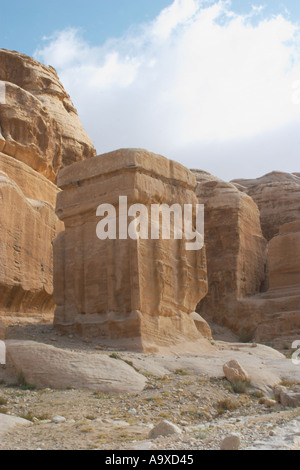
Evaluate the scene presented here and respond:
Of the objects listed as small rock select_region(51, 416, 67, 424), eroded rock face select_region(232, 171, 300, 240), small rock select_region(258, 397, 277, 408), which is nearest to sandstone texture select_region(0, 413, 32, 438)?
small rock select_region(51, 416, 67, 424)

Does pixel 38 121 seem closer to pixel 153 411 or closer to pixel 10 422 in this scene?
pixel 153 411

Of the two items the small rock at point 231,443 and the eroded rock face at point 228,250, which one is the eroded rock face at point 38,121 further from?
the small rock at point 231,443

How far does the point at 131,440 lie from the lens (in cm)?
606

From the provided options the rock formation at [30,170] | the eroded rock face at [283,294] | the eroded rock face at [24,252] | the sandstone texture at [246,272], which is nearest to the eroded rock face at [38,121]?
the rock formation at [30,170]

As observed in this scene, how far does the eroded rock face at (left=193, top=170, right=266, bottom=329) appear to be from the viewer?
23748 mm

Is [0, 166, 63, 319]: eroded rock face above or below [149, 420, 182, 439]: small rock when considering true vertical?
above

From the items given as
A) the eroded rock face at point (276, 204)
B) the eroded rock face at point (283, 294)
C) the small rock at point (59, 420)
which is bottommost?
the small rock at point (59, 420)

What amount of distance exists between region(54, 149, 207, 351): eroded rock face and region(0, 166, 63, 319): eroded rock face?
3.80 feet

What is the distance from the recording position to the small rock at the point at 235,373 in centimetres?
977

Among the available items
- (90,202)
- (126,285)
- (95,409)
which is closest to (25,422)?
(95,409)

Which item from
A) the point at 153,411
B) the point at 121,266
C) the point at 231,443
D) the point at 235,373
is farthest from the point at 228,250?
the point at 231,443

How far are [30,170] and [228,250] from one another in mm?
10053
